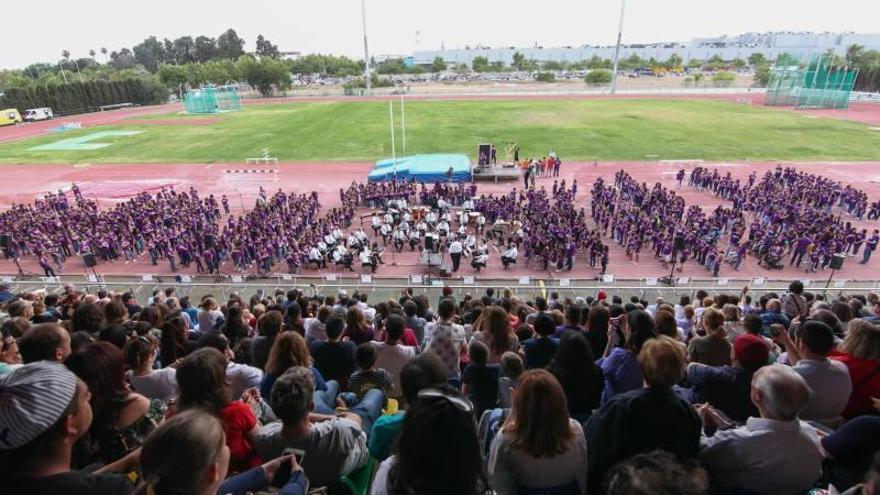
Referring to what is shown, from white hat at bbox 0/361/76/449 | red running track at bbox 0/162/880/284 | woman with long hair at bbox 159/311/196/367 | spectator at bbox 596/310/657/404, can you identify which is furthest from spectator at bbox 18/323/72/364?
red running track at bbox 0/162/880/284

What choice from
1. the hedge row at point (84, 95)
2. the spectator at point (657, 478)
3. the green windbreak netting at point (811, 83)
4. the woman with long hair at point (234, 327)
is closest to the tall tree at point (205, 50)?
the hedge row at point (84, 95)

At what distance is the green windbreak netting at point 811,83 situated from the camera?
57.4 m

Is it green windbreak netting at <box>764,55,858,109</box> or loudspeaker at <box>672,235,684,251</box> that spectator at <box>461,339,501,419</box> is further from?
green windbreak netting at <box>764,55,858,109</box>

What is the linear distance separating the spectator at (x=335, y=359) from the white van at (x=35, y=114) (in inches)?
3287

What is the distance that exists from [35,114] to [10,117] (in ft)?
9.50

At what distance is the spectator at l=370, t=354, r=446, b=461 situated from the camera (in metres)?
Answer: 3.32

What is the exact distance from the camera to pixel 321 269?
18469 mm

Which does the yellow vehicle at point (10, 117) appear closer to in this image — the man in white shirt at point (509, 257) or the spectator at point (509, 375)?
the man in white shirt at point (509, 257)

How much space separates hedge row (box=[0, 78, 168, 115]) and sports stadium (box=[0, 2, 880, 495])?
16.5 m

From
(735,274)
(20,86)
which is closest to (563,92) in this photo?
(735,274)

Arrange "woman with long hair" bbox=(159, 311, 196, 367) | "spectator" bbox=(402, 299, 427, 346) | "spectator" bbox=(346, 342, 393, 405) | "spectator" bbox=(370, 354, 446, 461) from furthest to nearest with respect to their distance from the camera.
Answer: "spectator" bbox=(402, 299, 427, 346) → "woman with long hair" bbox=(159, 311, 196, 367) → "spectator" bbox=(346, 342, 393, 405) → "spectator" bbox=(370, 354, 446, 461)

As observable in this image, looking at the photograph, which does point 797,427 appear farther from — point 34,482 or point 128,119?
point 128,119

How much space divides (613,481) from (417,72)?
13853 cm

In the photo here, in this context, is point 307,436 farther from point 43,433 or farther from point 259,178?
point 259,178
